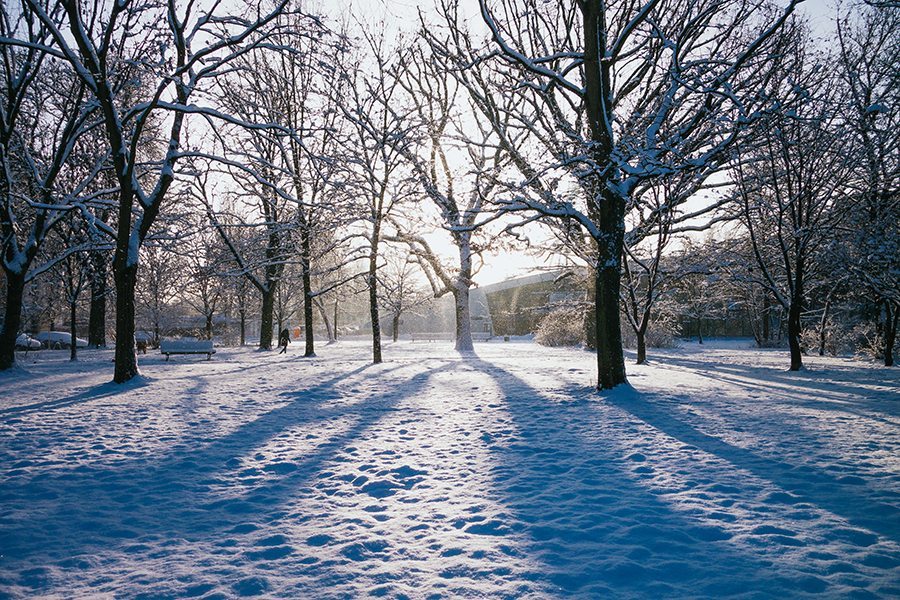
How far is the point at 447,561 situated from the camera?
303 centimetres

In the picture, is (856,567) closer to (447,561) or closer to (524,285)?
(447,561)

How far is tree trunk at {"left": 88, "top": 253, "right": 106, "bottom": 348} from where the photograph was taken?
22.2m

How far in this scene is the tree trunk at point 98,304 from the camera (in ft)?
72.9

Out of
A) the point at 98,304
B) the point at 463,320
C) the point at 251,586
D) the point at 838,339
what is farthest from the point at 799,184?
the point at 98,304

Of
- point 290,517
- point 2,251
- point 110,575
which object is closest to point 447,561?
point 290,517

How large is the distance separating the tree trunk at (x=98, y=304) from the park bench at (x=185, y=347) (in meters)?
5.91

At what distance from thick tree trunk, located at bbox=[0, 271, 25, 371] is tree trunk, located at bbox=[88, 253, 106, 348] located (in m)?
8.73

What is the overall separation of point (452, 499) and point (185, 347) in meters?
18.8

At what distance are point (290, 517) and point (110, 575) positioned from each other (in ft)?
3.98

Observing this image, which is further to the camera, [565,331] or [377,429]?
[565,331]

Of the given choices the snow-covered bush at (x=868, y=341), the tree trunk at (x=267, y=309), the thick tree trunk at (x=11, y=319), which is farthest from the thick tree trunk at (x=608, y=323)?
the tree trunk at (x=267, y=309)

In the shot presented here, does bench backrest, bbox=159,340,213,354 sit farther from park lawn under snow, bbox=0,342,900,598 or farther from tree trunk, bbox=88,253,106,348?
park lawn under snow, bbox=0,342,900,598

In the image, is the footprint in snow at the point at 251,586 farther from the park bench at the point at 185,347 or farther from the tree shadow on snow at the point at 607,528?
the park bench at the point at 185,347

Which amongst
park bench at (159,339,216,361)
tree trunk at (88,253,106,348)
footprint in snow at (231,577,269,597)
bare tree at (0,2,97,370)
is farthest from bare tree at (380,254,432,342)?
footprint in snow at (231,577,269,597)
